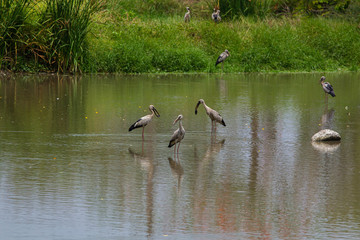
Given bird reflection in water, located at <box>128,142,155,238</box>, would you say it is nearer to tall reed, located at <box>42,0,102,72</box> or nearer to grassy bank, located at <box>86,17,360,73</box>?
tall reed, located at <box>42,0,102,72</box>

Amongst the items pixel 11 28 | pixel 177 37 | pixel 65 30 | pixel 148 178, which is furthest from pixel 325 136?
pixel 177 37

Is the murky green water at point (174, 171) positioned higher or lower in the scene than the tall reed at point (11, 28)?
lower

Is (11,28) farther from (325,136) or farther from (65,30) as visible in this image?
(325,136)

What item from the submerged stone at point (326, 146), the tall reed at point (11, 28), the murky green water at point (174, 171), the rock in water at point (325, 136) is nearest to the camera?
the murky green water at point (174, 171)

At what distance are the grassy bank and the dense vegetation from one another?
40 mm

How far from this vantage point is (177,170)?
956 cm

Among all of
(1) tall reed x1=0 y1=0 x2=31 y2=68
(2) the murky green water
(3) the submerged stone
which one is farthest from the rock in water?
(1) tall reed x1=0 y1=0 x2=31 y2=68

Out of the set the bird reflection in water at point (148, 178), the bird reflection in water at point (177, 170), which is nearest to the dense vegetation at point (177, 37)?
the bird reflection in water at point (148, 178)

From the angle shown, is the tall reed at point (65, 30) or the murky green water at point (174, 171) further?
the tall reed at point (65, 30)

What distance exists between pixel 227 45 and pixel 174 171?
21040mm

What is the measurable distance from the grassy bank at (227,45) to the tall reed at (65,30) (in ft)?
4.89

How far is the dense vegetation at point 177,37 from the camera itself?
23547 mm

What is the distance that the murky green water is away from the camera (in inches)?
274

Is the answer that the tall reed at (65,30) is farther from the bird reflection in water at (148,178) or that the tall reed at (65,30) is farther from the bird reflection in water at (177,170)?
the bird reflection in water at (177,170)
